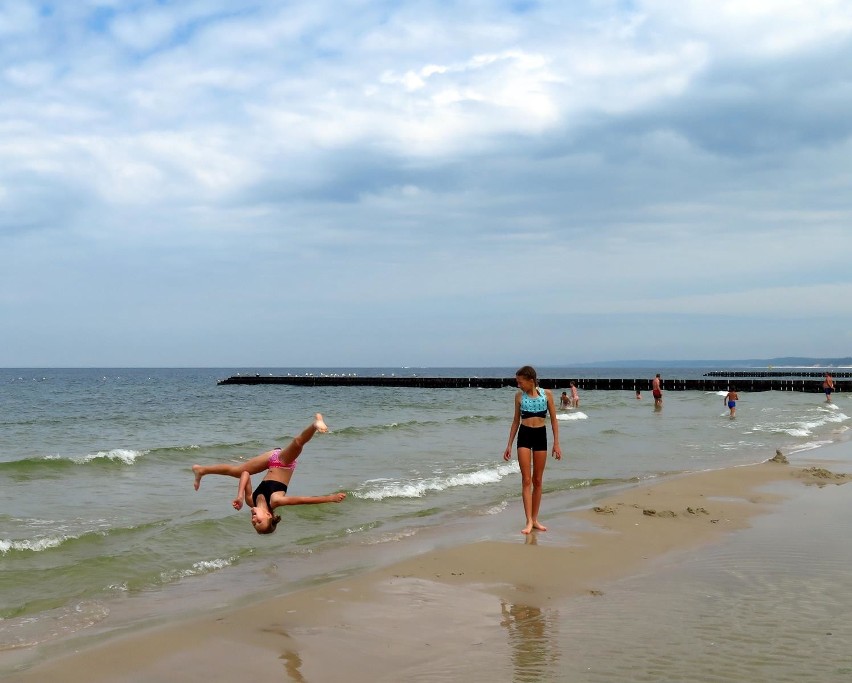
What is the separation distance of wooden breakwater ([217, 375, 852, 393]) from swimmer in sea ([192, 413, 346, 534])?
5409 centimetres

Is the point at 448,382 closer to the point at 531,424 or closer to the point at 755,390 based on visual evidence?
the point at 755,390

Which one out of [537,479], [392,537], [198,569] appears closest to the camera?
[198,569]

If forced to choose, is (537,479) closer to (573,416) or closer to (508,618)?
(508,618)

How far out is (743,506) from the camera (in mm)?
10430

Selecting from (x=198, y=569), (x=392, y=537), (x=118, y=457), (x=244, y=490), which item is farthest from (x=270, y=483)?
(x=118, y=457)

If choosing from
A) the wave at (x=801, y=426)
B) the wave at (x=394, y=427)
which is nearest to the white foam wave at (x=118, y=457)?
the wave at (x=394, y=427)

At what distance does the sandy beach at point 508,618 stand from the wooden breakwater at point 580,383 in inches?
2042

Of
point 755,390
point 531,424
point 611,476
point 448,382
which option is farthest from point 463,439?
point 448,382

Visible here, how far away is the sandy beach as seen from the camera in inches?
188

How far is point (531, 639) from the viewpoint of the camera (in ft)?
17.1

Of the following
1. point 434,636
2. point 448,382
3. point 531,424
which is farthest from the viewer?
point 448,382

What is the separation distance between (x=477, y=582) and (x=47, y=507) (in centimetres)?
822

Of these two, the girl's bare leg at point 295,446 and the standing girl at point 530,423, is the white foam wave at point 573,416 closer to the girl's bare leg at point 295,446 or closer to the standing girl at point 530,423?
the standing girl at point 530,423

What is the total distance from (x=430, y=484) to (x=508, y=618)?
26.1ft
